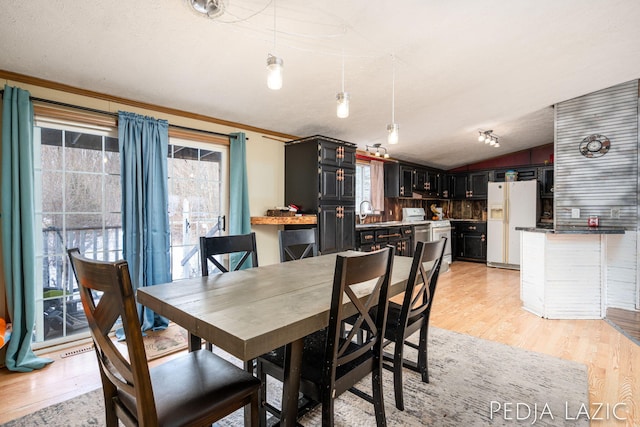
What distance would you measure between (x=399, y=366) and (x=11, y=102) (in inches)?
125

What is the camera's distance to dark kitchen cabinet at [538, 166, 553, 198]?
6.10 m

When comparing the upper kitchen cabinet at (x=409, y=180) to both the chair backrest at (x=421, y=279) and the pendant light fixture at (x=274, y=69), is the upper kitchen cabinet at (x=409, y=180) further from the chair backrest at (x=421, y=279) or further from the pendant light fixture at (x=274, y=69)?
the pendant light fixture at (x=274, y=69)

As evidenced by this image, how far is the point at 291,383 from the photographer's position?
1.24 meters

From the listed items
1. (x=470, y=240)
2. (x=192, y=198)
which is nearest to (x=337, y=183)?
(x=192, y=198)

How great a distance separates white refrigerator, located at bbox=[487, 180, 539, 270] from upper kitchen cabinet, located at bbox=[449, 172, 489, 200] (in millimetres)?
565

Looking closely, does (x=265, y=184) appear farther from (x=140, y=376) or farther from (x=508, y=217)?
(x=508, y=217)

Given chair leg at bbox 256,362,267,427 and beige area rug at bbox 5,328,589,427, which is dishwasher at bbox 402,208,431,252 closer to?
beige area rug at bbox 5,328,589,427

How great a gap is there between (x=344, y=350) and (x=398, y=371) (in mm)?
628

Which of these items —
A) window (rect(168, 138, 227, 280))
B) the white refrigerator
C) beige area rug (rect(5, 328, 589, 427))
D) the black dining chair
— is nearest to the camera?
beige area rug (rect(5, 328, 589, 427))

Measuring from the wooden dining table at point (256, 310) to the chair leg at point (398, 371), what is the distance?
0.33 metres

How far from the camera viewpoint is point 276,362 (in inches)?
55.9

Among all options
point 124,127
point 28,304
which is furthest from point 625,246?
point 28,304

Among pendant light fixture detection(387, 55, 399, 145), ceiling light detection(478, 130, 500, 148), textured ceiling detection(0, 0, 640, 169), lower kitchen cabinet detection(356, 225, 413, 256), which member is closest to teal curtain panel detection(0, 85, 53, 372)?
textured ceiling detection(0, 0, 640, 169)

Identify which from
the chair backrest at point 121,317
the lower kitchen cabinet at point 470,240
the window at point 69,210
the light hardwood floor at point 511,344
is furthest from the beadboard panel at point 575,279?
the window at point 69,210
